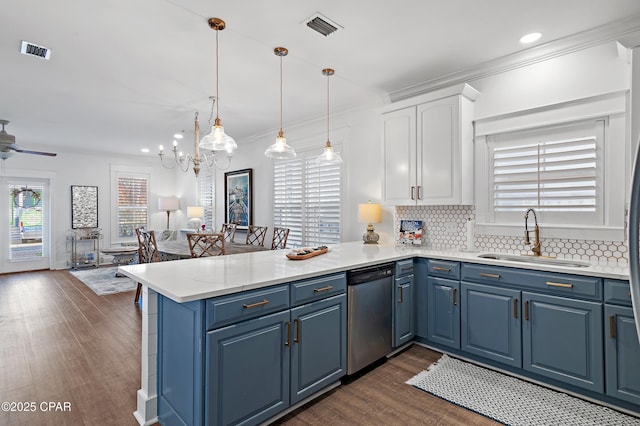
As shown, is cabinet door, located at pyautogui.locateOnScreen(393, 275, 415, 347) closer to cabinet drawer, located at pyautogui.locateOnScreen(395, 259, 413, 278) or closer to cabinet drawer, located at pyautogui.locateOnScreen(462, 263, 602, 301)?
cabinet drawer, located at pyautogui.locateOnScreen(395, 259, 413, 278)

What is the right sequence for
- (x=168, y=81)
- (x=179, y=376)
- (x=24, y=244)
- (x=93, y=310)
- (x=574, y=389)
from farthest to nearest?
1. (x=24, y=244)
2. (x=93, y=310)
3. (x=168, y=81)
4. (x=574, y=389)
5. (x=179, y=376)

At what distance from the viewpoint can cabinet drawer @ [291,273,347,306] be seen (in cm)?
217

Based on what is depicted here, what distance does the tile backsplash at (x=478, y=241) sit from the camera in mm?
2674

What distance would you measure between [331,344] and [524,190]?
225 cm

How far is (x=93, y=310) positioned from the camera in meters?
4.49

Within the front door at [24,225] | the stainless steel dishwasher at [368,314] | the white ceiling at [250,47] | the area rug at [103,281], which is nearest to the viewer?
the white ceiling at [250,47]

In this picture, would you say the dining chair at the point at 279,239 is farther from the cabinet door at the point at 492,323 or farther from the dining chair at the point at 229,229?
the cabinet door at the point at 492,323

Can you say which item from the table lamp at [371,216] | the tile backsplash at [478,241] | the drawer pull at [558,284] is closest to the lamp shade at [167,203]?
the table lamp at [371,216]

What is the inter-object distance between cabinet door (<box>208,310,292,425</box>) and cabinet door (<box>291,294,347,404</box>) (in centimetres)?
8

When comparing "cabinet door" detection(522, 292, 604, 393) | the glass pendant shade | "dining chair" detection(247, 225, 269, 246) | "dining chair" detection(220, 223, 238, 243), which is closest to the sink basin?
"cabinet door" detection(522, 292, 604, 393)

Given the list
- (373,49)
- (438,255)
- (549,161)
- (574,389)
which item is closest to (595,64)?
(549,161)

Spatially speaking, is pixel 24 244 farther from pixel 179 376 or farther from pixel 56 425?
pixel 179 376

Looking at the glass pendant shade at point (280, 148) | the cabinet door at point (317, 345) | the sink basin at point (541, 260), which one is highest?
the glass pendant shade at point (280, 148)

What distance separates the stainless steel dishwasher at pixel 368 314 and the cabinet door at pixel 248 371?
0.65 metres
